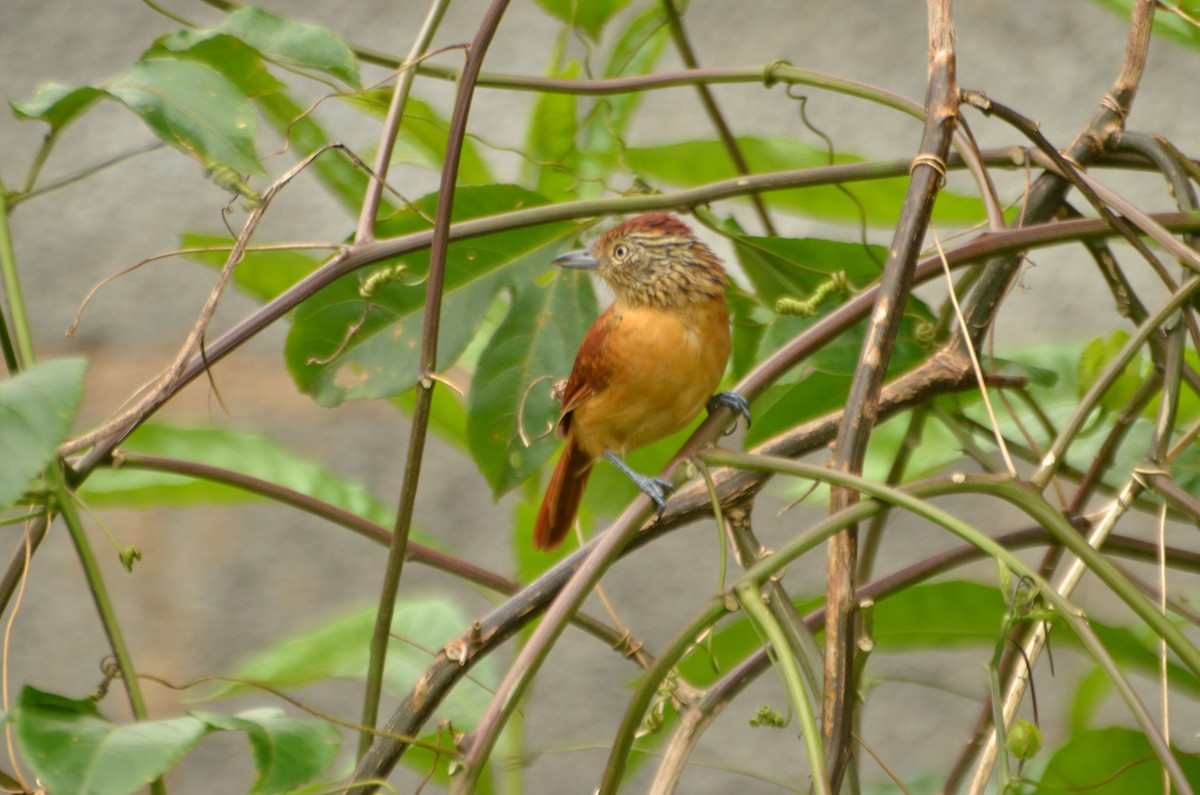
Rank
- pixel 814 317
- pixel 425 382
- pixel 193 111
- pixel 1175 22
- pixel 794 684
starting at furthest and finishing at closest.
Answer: pixel 1175 22 < pixel 814 317 < pixel 193 111 < pixel 425 382 < pixel 794 684

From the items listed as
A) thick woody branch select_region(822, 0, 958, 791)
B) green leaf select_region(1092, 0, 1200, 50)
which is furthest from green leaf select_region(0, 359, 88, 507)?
green leaf select_region(1092, 0, 1200, 50)

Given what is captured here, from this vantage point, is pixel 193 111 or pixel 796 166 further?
pixel 796 166

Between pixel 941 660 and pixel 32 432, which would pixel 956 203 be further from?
pixel 941 660

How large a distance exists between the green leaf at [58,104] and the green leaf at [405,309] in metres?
0.32

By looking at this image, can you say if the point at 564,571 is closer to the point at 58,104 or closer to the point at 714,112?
the point at 58,104

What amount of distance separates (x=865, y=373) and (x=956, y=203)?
A: 866mm

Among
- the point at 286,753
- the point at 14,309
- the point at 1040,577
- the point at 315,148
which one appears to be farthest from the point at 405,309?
the point at 1040,577

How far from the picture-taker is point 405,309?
1.48 metres

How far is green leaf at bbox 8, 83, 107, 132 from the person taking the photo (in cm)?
114

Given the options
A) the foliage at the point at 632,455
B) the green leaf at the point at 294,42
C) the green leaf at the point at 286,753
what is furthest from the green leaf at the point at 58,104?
the green leaf at the point at 286,753

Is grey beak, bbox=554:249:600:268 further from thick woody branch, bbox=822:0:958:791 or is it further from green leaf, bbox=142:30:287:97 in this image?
thick woody branch, bbox=822:0:958:791

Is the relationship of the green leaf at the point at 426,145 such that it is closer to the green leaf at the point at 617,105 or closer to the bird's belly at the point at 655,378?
the green leaf at the point at 617,105

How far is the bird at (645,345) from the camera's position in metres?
→ 1.58

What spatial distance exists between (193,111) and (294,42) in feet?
0.64
